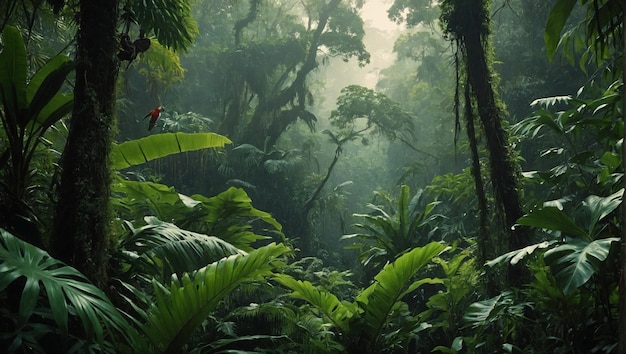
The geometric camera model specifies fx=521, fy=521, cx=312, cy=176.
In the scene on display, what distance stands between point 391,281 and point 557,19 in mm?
2171

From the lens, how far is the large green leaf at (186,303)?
9.62 feet

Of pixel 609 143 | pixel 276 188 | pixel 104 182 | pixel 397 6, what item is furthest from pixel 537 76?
pixel 104 182

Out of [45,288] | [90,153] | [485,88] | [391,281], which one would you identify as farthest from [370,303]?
[45,288]

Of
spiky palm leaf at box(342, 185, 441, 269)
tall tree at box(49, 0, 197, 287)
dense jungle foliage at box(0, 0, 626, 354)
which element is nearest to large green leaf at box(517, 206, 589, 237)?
dense jungle foliage at box(0, 0, 626, 354)

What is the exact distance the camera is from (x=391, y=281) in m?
4.05

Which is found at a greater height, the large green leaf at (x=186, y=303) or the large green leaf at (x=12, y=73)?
the large green leaf at (x=12, y=73)

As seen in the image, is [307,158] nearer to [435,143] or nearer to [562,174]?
[435,143]

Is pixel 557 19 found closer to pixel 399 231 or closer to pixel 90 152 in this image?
pixel 90 152

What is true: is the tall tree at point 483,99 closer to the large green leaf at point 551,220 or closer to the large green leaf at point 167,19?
Answer: the large green leaf at point 551,220

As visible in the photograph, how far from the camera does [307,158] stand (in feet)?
50.7

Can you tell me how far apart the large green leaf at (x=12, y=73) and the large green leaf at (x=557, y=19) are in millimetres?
3082

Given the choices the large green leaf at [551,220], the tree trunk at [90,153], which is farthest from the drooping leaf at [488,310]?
the tree trunk at [90,153]

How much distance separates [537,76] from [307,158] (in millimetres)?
6571

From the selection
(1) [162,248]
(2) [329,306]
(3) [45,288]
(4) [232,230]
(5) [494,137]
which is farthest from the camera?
(4) [232,230]
